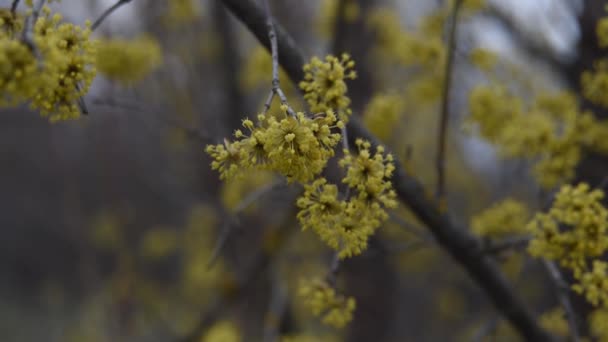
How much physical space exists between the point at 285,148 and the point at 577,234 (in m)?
0.89

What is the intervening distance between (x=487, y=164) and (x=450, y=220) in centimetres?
564

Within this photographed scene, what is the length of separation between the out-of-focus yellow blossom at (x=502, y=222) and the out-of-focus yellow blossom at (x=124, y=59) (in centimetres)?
182

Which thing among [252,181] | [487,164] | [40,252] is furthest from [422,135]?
[40,252]

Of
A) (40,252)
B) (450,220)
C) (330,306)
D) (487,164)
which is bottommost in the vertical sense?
(330,306)

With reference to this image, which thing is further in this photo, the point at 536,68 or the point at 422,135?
the point at 422,135

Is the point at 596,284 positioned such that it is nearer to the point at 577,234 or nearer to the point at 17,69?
the point at 577,234

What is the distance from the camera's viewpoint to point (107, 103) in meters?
2.02

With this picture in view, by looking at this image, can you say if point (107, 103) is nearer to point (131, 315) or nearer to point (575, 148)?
point (575, 148)

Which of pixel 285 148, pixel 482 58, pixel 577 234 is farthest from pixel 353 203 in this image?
pixel 482 58

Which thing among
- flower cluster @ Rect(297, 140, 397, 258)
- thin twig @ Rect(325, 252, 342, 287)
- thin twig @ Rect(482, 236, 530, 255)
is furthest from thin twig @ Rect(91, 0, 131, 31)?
thin twig @ Rect(482, 236, 530, 255)

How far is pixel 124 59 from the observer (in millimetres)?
2678

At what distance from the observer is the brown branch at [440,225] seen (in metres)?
1.55

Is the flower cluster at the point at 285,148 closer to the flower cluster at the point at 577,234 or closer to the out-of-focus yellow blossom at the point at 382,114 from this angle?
the flower cluster at the point at 577,234

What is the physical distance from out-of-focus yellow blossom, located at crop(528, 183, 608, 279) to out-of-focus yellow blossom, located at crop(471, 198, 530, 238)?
2.06 ft
